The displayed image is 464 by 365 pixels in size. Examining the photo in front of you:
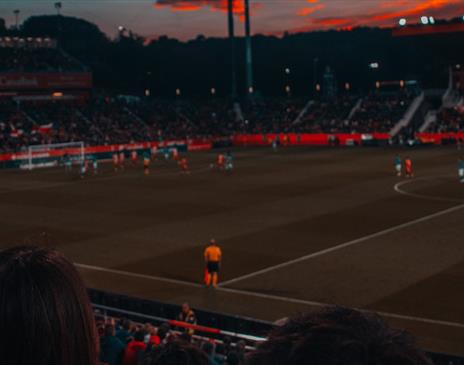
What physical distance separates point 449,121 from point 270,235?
60211 mm

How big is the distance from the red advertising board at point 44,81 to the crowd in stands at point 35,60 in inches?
57.6

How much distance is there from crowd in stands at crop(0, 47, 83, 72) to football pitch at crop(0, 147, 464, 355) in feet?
116

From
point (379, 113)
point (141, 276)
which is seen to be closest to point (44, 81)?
point (379, 113)

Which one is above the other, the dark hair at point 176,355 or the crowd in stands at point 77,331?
the crowd in stands at point 77,331

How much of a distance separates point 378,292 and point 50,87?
7132 cm

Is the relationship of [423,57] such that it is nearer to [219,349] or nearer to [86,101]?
[86,101]

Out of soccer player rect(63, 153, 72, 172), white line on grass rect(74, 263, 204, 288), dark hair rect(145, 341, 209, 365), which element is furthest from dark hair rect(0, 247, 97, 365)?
soccer player rect(63, 153, 72, 172)

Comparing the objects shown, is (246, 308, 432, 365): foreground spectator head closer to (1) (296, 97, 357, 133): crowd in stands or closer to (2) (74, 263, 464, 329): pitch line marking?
(2) (74, 263, 464, 329): pitch line marking

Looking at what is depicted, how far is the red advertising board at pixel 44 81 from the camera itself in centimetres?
7993

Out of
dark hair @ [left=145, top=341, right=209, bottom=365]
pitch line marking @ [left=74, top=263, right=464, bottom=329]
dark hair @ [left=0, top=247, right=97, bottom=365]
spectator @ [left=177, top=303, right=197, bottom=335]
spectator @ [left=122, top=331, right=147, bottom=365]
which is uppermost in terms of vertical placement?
dark hair @ [left=0, top=247, right=97, bottom=365]

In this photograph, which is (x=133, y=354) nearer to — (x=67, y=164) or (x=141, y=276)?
(x=141, y=276)

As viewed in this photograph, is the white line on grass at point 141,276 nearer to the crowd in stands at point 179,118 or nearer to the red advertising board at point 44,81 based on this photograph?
the crowd in stands at point 179,118

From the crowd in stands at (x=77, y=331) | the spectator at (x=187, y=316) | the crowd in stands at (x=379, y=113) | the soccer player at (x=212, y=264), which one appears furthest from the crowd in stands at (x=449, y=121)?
the crowd in stands at (x=77, y=331)

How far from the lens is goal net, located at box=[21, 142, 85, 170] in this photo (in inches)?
2383
